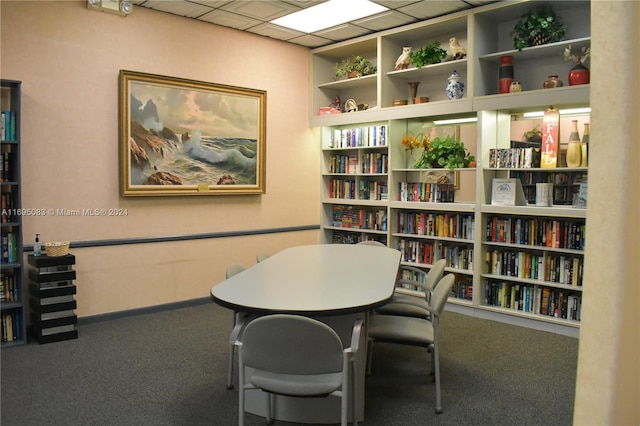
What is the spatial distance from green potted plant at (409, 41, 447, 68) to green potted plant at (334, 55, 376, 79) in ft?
2.50

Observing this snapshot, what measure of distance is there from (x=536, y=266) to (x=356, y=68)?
3.14m

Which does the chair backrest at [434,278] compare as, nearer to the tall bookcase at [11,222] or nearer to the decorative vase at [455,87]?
the decorative vase at [455,87]

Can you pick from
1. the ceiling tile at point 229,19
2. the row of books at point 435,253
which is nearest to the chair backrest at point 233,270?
the row of books at point 435,253

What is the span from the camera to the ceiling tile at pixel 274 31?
561 cm

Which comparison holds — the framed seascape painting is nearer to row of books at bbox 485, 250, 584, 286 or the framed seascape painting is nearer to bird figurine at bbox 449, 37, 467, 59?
bird figurine at bbox 449, 37, 467, 59

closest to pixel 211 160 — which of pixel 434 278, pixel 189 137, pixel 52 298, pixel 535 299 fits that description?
pixel 189 137

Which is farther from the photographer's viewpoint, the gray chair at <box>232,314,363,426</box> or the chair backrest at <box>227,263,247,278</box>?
the chair backrest at <box>227,263,247,278</box>

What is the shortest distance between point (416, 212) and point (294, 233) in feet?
5.21

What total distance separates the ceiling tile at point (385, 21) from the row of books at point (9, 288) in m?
4.17

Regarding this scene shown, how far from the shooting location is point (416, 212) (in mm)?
5871

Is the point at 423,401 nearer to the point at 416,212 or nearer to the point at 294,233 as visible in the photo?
the point at 416,212

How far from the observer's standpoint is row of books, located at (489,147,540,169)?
4.83 metres

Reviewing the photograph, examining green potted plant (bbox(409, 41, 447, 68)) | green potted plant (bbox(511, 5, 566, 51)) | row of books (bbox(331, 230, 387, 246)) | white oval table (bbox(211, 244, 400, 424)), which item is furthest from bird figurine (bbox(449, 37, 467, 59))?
white oval table (bbox(211, 244, 400, 424))

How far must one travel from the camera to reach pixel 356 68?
6.23 m
